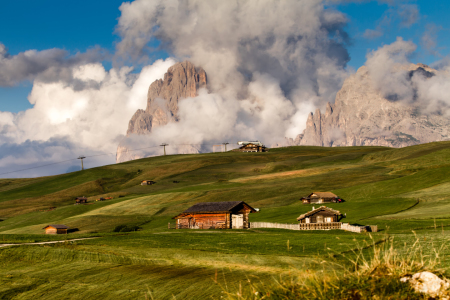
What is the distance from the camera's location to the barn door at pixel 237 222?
65.7 m

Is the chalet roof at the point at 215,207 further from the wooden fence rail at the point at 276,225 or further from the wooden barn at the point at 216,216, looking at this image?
the wooden fence rail at the point at 276,225

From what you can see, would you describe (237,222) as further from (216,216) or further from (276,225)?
(276,225)

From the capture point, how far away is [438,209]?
62062mm

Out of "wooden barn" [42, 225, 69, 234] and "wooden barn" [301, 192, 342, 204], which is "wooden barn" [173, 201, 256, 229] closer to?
"wooden barn" [301, 192, 342, 204]

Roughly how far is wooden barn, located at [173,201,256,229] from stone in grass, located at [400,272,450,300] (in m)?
55.6

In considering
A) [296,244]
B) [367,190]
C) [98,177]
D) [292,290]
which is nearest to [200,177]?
[98,177]

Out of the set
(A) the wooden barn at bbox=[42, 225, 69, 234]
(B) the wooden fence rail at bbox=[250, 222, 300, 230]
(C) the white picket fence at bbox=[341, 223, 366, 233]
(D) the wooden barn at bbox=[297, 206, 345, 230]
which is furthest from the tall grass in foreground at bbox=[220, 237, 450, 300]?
(A) the wooden barn at bbox=[42, 225, 69, 234]

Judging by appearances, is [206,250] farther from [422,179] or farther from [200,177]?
[200,177]

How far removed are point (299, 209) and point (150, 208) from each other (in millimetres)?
35581

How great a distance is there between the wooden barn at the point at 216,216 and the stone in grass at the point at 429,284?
55.6 m

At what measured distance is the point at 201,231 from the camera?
189ft

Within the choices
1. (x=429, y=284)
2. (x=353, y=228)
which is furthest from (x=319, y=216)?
(x=429, y=284)

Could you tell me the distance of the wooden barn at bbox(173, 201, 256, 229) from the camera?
6712 centimetres

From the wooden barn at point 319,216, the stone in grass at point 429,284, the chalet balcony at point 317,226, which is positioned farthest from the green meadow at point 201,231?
the chalet balcony at point 317,226
